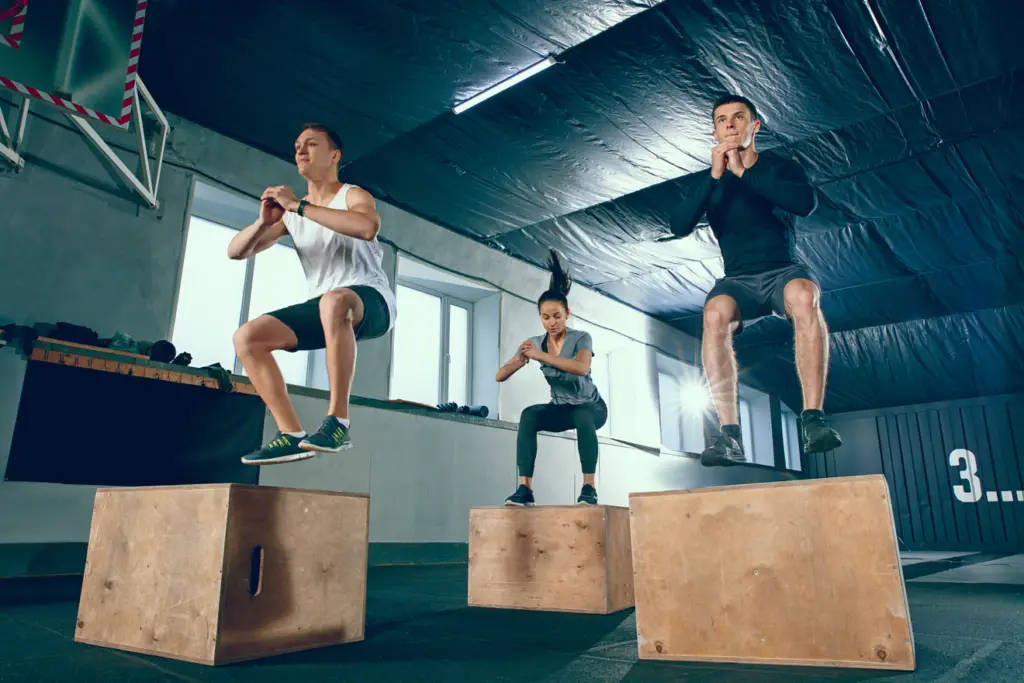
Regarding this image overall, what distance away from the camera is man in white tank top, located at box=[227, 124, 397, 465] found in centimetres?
189

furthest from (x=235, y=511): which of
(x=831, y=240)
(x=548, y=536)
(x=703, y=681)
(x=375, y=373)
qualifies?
(x=831, y=240)

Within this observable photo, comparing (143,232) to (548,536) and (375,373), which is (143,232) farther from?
(548,536)

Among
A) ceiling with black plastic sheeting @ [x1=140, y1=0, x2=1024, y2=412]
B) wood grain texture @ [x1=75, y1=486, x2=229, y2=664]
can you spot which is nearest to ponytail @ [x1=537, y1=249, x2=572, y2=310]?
ceiling with black plastic sheeting @ [x1=140, y1=0, x2=1024, y2=412]

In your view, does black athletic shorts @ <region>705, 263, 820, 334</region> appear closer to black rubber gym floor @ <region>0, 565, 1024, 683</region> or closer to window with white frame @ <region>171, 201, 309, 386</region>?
black rubber gym floor @ <region>0, 565, 1024, 683</region>

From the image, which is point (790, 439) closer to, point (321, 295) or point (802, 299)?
point (802, 299)

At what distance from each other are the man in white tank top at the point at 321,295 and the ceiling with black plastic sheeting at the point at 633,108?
204 cm

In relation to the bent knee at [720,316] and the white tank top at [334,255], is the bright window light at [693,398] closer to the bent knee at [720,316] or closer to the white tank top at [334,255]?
the bent knee at [720,316]

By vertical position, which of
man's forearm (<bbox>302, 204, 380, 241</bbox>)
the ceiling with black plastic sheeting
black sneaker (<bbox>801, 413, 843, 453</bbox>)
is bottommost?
black sneaker (<bbox>801, 413, 843, 453</bbox>)

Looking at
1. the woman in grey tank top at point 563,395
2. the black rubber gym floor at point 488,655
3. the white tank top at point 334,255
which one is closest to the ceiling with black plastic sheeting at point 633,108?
the woman in grey tank top at point 563,395

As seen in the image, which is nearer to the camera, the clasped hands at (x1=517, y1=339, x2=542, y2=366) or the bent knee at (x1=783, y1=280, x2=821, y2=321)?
the bent knee at (x1=783, y1=280, x2=821, y2=321)

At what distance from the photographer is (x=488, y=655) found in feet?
6.06

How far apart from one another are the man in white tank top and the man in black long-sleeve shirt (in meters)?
1.12

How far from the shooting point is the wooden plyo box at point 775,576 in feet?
5.26

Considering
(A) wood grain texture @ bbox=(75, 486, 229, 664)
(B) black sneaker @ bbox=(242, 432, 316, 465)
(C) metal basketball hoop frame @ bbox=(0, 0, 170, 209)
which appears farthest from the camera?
(C) metal basketball hoop frame @ bbox=(0, 0, 170, 209)
